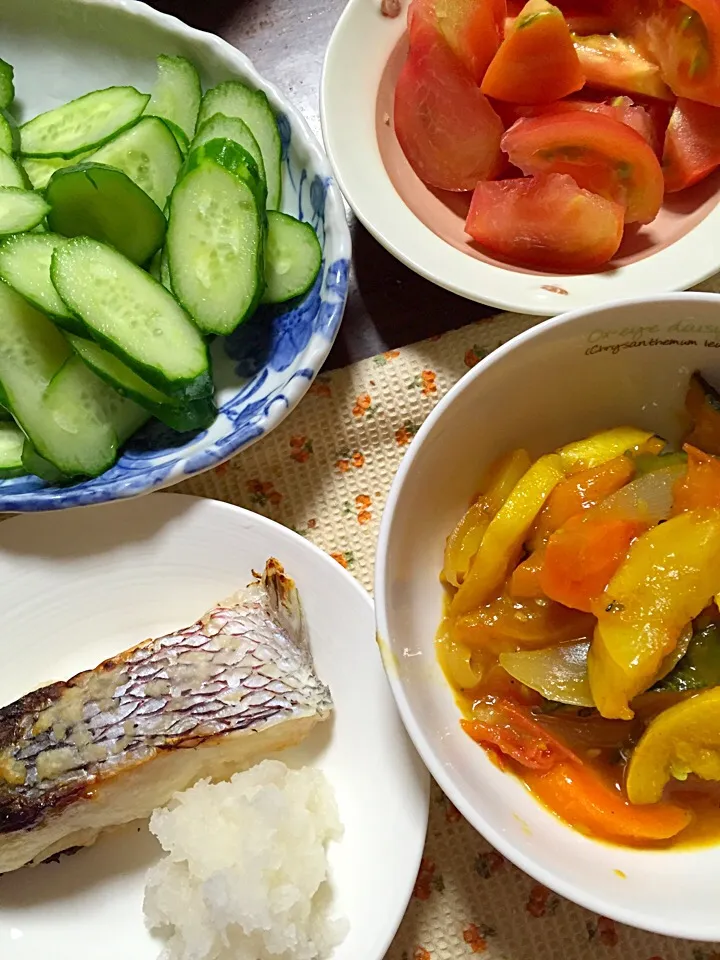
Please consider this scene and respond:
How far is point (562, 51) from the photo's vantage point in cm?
128

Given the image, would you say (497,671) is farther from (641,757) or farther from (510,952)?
(510,952)

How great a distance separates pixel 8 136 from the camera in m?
1.40

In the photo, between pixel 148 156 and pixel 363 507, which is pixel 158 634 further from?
pixel 148 156

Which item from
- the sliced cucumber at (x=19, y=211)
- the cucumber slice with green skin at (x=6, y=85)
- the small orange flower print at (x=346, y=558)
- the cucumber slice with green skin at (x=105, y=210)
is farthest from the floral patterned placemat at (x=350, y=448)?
the cucumber slice with green skin at (x=6, y=85)

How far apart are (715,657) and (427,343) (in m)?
0.61

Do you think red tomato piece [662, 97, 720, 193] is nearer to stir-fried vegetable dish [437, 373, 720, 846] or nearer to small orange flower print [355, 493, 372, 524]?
stir-fried vegetable dish [437, 373, 720, 846]

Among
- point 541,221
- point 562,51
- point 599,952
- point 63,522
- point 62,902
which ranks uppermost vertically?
point 562,51

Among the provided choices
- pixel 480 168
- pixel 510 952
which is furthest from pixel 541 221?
pixel 510 952

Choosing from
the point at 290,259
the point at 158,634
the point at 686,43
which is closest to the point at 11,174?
the point at 290,259

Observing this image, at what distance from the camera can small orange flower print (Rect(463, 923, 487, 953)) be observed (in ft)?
3.92

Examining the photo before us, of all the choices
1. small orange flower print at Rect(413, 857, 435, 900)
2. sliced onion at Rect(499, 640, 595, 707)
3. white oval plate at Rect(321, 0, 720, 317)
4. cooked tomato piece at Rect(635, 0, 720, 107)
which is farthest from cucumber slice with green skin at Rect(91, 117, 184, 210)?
small orange flower print at Rect(413, 857, 435, 900)

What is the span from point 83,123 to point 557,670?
3.60 ft

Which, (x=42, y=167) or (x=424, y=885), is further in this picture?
(x=42, y=167)

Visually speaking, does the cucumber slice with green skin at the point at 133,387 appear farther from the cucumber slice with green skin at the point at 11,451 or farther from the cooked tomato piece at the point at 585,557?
the cooked tomato piece at the point at 585,557
